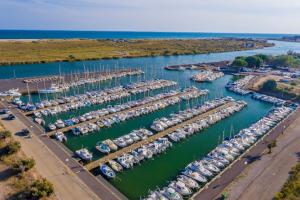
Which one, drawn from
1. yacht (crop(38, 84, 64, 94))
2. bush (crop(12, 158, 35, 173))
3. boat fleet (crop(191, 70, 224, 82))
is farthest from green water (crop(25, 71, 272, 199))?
boat fleet (crop(191, 70, 224, 82))

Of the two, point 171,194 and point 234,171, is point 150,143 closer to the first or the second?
point 171,194

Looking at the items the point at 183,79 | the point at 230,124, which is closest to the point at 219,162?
the point at 230,124

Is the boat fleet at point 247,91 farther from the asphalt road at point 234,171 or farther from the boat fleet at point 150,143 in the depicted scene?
the boat fleet at point 150,143

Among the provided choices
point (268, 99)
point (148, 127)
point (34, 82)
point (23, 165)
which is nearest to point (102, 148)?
point (148, 127)

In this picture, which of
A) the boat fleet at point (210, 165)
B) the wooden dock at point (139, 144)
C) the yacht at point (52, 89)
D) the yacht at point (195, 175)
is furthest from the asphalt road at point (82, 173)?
the yacht at point (52, 89)

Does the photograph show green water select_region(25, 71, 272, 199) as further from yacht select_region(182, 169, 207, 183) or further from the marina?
the marina

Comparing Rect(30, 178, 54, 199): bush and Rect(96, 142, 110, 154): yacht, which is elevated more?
Rect(30, 178, 54, 199): bush
